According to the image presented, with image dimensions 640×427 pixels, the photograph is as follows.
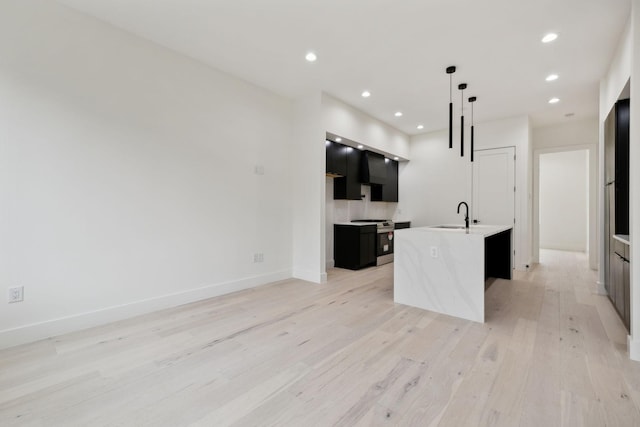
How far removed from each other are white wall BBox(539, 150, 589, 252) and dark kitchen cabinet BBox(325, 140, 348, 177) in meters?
6.15

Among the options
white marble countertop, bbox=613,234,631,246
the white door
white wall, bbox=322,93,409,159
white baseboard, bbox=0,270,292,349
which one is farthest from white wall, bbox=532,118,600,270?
white baseboard, bbox=0,270,292,349

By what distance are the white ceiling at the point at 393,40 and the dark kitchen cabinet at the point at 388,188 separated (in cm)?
215

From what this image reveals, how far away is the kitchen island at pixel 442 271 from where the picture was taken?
2.73m

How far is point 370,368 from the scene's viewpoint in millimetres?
1899

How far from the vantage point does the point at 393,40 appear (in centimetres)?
288

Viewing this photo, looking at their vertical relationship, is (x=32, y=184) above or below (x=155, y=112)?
below

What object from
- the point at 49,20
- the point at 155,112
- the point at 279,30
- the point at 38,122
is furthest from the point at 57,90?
the point at 279,30

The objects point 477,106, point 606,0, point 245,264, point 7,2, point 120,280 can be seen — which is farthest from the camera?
point 477,106

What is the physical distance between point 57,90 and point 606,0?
4.59 metres

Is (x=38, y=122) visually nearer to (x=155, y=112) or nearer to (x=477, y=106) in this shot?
(x=155, y=112)

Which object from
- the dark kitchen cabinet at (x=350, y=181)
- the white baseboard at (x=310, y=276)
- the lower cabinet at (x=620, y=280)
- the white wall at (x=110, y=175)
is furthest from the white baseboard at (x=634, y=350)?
the dark kitchen cabinet at (x=350, y=181)

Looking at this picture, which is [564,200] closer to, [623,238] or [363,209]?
[363,209]

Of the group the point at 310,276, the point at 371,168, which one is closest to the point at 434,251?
the point at 310,276

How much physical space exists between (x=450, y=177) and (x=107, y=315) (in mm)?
5996
